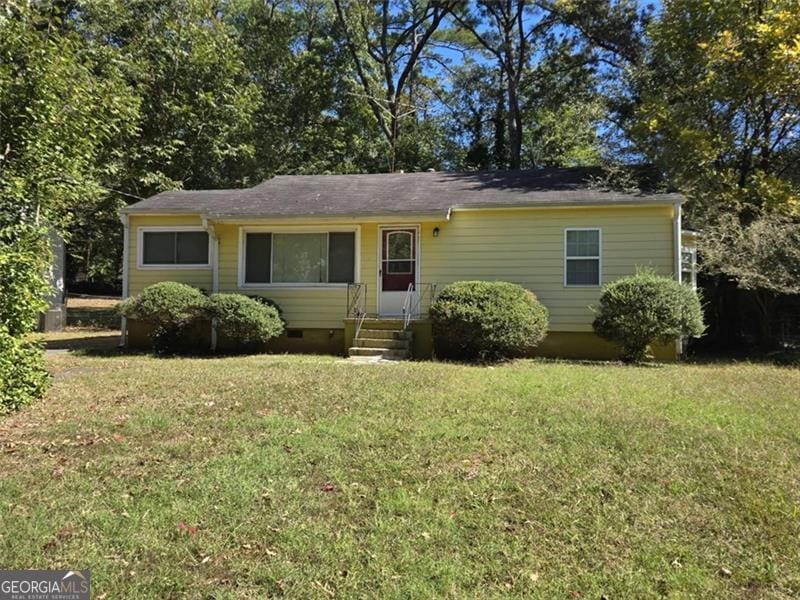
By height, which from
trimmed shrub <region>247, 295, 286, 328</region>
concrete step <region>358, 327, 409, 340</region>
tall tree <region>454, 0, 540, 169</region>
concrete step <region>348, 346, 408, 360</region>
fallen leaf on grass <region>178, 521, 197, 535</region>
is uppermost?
tall tree <region>454, 0, 540, 169</region>

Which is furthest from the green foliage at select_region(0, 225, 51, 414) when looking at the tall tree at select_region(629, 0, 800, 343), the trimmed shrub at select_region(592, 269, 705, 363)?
the tall tree at select_region(629, 0, 800, 343)

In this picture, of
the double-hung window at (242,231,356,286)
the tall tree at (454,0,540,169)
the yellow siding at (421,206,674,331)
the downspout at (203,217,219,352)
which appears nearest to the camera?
the yellow siding at (421,206,674,331)

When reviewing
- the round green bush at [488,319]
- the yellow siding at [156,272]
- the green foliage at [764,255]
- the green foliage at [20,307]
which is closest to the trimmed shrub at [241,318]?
the yellow siding at [156,272]

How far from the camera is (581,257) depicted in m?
11.5

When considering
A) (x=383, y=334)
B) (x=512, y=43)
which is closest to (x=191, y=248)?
(x=383, y=334)

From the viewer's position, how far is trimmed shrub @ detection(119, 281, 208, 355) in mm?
10992

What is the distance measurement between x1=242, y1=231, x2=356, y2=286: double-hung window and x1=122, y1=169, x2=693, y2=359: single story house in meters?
0.02

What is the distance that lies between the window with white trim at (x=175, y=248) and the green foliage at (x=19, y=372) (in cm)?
658

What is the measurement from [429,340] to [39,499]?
8.40 meters

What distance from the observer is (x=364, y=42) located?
25.9 meters

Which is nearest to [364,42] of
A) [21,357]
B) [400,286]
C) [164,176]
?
[164,176]

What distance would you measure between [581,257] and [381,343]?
4511mm

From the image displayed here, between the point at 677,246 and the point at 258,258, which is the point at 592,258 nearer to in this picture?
the point at 677,246

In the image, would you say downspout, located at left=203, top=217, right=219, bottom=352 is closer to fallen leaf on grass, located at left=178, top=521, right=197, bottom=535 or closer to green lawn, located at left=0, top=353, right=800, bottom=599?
green lawn, located at left=0, top=353, right=800, bottom=599
